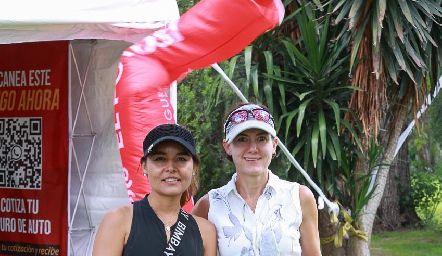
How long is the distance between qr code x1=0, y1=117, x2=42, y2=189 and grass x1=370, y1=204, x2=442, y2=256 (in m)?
5.36

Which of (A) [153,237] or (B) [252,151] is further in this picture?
(B) [252,151]

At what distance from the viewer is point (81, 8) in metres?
5.01

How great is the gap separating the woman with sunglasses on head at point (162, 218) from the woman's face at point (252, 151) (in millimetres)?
221

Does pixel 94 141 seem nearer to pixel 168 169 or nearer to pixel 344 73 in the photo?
pixel 344 73

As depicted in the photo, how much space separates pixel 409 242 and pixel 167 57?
7.76 m

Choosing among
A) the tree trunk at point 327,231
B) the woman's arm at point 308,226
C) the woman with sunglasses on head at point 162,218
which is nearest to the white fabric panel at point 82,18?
the woman with sunglasses on head at point 162,218

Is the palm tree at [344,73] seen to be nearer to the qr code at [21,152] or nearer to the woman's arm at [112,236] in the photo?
the qr code at [21,152]

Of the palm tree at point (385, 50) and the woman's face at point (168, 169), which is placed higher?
the palm tree at point (385, 50)

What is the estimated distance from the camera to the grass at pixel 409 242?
1068 centimetres

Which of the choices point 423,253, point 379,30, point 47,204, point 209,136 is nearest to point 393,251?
point 423,253

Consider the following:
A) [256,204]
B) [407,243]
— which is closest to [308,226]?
[256,204]

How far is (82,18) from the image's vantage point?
496cm

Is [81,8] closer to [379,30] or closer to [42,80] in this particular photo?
[42,80]

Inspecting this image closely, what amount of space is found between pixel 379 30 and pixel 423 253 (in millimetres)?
4849
